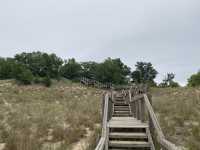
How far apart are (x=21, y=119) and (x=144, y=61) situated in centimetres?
7250

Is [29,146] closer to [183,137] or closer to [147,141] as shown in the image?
[147,141]

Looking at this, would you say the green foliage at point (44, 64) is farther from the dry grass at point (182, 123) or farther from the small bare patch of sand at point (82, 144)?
the small bare patch of sand at point (82, 144)

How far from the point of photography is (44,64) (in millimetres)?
70188

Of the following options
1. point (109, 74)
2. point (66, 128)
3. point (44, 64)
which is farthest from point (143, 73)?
point (66, 128)

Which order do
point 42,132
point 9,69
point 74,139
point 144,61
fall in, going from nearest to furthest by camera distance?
point 74,139 < point 42,132 < point 9,69 < point 144,61

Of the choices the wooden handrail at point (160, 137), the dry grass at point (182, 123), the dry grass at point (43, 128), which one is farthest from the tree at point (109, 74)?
the wooden handrail at point (160, 137)

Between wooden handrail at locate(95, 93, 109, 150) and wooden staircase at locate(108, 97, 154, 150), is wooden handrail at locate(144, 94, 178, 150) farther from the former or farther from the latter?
wooden handrail at locate(95, 93, 109, 150)

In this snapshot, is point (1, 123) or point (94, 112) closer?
point (1, 123)

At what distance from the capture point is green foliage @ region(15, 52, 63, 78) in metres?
68.0

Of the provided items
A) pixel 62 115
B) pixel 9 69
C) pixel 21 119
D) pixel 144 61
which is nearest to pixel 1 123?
pixel 21 119

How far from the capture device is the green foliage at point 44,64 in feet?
223

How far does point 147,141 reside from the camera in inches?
298

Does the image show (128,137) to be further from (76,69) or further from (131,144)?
(76,69)

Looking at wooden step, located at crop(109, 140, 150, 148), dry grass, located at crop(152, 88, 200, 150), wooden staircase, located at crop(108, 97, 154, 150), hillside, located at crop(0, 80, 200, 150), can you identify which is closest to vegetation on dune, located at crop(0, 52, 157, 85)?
hillside, located at crop(0, 80, 200, 150)
